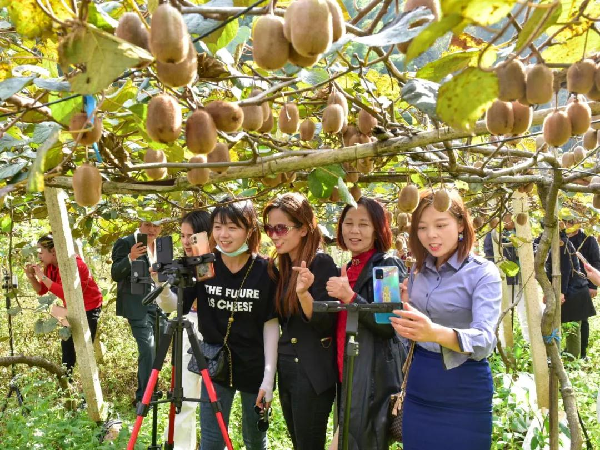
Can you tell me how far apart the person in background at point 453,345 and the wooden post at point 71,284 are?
1771mm

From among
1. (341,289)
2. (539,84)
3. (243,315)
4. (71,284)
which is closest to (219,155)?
(539,84)

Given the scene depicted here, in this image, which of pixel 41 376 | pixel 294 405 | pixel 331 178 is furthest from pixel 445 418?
pixel 41 376

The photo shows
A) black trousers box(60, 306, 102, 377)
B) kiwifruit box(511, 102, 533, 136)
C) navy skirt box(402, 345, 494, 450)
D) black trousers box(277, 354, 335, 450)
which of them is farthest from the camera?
black trousers box(60, 306, 102, 377)

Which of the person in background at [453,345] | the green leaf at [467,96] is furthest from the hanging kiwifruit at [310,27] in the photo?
the person in background at [453,345]

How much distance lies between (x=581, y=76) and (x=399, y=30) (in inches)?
10.1

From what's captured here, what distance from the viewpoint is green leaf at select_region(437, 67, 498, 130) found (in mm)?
622

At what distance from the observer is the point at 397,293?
160 centimetres

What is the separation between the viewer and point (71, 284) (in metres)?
2.80

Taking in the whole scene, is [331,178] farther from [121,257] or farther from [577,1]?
[121,257]

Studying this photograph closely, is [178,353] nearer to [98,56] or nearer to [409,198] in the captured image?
[409,198]

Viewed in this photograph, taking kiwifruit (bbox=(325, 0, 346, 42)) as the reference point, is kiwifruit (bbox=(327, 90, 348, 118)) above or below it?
above

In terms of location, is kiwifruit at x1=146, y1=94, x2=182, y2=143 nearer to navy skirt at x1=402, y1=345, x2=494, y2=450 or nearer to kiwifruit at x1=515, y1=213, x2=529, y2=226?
navy skirt at x1=402, y1=345, x2=494, y2=450

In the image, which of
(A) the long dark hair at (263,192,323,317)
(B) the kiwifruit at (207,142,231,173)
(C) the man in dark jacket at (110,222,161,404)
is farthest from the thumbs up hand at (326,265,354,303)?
(C) the man in dark jacket at (110,222,161,404)

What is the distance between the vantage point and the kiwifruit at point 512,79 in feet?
2.30
